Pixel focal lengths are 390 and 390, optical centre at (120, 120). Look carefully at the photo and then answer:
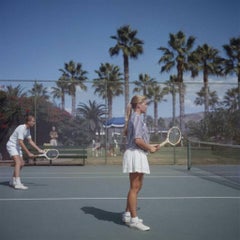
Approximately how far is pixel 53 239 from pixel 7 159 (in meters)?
9.20

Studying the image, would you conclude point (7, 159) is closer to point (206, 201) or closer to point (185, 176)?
point (185, 176)

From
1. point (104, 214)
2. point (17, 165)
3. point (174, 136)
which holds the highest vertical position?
point (174, 136)

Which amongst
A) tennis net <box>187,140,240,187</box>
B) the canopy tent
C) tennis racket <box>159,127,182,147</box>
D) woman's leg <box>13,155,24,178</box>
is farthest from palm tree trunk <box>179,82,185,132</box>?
tennis racket <box>159,127,182,147</box>

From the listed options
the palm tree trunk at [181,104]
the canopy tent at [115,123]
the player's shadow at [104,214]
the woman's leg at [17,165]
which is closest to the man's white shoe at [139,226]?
the player's shadow at [104,214]

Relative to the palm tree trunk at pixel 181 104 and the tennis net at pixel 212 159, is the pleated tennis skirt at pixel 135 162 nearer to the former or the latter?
the tennis net at pixel 212 159

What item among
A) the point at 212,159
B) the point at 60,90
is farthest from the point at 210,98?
the point at 60,90

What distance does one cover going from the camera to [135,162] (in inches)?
178

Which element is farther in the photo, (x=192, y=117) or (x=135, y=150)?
(x=192, y=117)

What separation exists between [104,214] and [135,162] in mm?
1322

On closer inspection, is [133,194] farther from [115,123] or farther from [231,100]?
[231,100]

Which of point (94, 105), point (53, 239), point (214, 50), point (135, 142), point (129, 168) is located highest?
point (214, 50)

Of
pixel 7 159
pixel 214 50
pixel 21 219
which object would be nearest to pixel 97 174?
pixel 7 159

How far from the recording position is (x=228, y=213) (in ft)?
18.1

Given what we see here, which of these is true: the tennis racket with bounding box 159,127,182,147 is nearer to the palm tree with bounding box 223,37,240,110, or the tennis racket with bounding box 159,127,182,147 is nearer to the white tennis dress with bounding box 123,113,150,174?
the white tennis dress with bounding box 123,113,150,174
